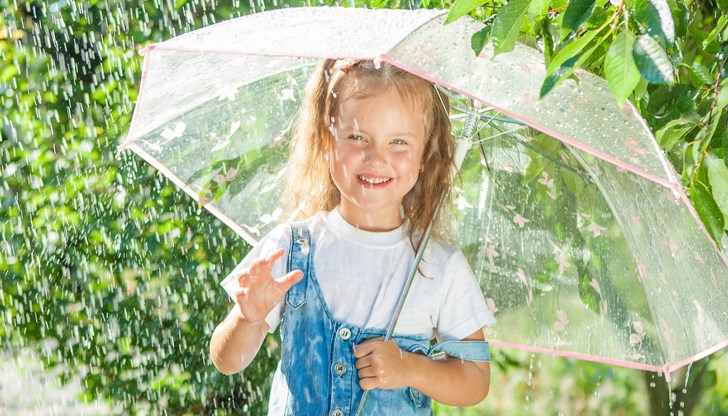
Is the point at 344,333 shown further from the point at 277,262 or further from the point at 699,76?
the point at 699,76

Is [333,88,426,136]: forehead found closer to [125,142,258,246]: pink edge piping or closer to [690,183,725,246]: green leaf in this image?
[125,142,258,246]: pink edge piping

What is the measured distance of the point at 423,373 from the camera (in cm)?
255

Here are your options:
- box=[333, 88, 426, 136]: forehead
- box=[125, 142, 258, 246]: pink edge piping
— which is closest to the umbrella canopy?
box=[125, 142, 258, 246]: pink edge piping

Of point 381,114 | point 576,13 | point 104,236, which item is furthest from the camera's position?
point 104,236

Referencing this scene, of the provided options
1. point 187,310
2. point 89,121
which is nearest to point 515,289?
point 187,310

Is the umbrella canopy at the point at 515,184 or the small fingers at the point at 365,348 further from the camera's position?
the small fingers at the point at 365,348

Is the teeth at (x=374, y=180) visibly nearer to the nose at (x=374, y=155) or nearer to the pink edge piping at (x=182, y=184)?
the nose at (x=374, y=155)

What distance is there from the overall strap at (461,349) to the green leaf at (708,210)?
647 millimetres

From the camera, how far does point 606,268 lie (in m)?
2.82

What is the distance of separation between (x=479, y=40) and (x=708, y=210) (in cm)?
63

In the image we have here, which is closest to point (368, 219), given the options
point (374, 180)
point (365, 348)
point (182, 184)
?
point (374, 180)

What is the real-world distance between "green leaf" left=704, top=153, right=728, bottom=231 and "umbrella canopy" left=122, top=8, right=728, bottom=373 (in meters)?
0.07

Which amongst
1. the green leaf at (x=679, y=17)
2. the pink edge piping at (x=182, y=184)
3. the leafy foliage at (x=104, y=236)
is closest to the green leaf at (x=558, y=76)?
the green leaf at (x=679, y=17)

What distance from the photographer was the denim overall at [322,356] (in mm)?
2520
